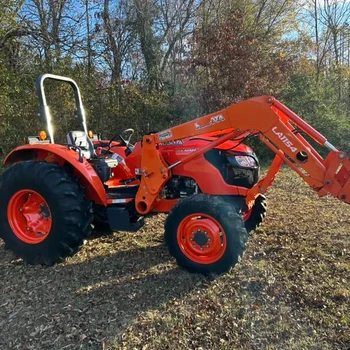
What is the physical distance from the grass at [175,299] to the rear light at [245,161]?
96cm

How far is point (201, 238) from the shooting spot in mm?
3635

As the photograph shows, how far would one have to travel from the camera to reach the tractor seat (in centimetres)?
464

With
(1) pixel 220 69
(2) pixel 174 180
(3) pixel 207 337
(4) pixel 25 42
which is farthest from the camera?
(1) pixel 220 69

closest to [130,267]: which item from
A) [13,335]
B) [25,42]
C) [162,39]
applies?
[13,335]

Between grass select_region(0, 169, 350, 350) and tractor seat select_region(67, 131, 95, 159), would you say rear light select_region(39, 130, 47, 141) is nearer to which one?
tractor seat select_region(67, 131, 95, 159)

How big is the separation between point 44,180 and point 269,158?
886 cm

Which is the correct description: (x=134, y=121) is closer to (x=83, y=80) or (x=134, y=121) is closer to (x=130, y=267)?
(x=83, y=80)

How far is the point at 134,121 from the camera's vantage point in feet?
40.2

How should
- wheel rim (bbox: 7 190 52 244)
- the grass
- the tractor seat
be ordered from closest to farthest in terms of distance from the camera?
the grass, wheel rim (bbox: 7 190 52 244), the tractor seat

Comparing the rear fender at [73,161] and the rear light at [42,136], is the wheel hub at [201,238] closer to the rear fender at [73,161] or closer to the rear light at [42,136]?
the rear fender at [73,161]

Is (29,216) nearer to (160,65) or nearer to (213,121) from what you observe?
(213,121)

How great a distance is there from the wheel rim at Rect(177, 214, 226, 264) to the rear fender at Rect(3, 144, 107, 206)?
101 cm

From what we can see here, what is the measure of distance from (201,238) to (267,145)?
43.3 inches

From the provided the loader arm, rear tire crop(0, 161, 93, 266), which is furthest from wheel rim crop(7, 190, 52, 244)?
the loader arm
